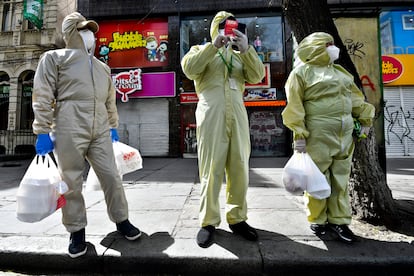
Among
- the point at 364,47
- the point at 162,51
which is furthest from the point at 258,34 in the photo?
the point at 364,47

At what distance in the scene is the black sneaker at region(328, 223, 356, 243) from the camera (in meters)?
2.16

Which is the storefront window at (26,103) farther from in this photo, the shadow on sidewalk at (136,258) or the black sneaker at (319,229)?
the black sneaker at (319,229)

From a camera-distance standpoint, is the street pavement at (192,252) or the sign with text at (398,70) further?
the sign with text at (398,70)

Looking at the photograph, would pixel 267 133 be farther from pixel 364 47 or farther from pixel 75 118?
pixel 75 118

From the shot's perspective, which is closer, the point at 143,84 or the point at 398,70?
the point at 398,70

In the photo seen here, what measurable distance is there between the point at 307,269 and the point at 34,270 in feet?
6.97

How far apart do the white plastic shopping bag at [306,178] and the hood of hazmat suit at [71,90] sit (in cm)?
166

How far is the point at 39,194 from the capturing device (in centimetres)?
191

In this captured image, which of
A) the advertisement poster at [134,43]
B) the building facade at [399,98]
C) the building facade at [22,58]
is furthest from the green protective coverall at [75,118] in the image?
the building facade at [22,58]

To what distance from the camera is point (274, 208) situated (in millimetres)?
3295

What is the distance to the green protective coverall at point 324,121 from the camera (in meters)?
2.21

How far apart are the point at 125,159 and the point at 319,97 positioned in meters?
1.93

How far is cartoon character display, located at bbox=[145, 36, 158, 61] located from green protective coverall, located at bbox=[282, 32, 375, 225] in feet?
36.6

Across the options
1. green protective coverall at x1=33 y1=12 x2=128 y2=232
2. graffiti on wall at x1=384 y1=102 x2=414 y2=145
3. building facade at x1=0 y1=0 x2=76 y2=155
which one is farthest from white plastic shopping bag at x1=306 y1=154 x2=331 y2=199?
building facade at x1=0 y1=0 x2=76 y2=155
